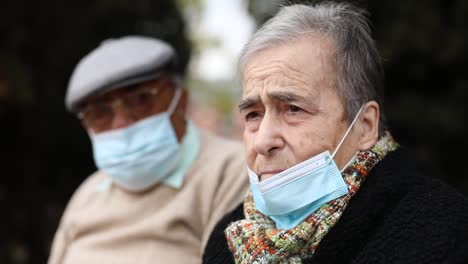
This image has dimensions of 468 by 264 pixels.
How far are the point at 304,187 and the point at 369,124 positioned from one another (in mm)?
399

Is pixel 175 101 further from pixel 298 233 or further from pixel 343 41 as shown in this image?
pixel 298 233

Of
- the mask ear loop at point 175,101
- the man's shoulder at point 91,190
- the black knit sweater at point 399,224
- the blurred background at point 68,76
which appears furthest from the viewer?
the blurred background at point 68,76

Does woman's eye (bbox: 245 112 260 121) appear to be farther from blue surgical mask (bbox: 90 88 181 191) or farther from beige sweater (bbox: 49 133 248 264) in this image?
blue surgical mask (bbox: 90 88 181 191)

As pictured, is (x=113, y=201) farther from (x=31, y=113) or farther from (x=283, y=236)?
(x=31, y=113)

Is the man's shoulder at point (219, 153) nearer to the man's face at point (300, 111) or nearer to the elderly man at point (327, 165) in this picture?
A: the elderly man at point (327, 165)

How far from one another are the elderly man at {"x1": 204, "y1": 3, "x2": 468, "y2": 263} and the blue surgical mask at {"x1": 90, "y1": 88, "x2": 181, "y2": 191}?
98 cm

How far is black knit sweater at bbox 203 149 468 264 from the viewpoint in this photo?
1933 millimetres

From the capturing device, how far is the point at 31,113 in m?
6.46

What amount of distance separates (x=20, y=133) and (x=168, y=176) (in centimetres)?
393

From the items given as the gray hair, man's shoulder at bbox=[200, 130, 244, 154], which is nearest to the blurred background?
man's shoulder at bbox=[200, 130, 244, 154]

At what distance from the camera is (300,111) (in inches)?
87.1

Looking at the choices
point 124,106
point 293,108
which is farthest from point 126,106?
point 293,108

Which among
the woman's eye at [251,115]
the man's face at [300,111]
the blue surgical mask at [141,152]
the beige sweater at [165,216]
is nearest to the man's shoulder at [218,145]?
the beige sweater at [165,216]

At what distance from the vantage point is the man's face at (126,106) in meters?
3.32
